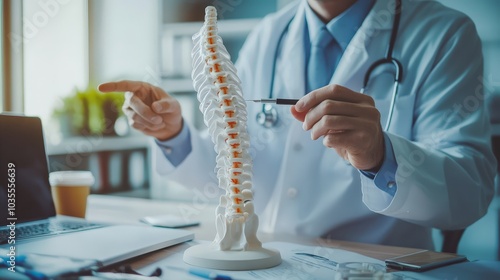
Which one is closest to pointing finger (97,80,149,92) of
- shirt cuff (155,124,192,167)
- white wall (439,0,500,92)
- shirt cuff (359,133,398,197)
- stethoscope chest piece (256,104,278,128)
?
shirt cuff (155,124,192,167)

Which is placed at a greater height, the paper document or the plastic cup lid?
the plastic cup lid

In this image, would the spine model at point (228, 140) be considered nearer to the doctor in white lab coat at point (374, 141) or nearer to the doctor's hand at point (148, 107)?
the doctor in white lab coat at point (374, 141)

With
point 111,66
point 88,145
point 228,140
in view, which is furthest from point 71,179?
point 111,66

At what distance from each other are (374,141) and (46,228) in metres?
0.62

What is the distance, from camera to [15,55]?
68.5 inches

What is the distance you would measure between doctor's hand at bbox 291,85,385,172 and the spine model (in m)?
0.09

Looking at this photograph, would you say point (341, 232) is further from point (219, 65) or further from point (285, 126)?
point (219, 65)

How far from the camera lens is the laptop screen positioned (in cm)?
90

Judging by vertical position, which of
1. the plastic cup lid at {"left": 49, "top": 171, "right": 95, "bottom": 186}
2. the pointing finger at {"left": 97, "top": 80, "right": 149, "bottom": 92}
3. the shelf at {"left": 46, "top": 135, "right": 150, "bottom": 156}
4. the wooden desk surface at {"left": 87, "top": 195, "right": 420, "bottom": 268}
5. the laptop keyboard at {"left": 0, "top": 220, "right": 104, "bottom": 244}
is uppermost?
the pointing finger at {"left": 97, "top": 80, "right": 149, "bottom": 92}

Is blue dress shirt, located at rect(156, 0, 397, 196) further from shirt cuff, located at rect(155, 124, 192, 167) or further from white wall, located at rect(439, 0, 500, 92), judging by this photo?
white wall, located at rect(439, 0, 500, 92)

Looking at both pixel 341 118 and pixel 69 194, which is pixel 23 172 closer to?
pixel 69 194

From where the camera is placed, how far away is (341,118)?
67cm

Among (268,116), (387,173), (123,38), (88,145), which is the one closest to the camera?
(387,173)

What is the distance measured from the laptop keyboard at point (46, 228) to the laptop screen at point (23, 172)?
40 mm
